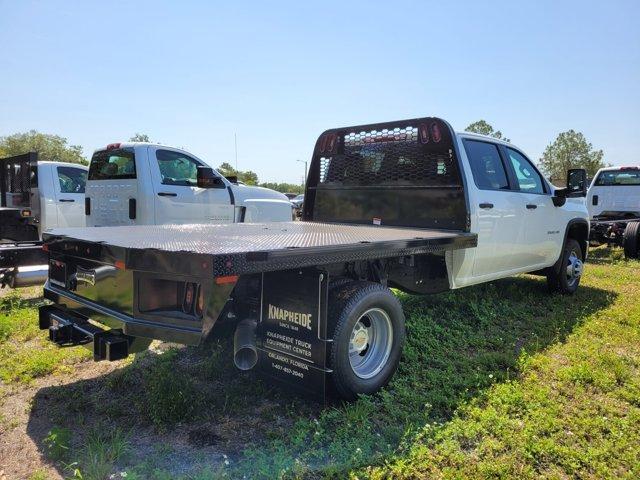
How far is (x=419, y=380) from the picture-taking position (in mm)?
3830

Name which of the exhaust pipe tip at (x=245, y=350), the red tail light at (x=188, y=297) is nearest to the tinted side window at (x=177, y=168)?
the exhaust pipe tip at (x=245, y=350)

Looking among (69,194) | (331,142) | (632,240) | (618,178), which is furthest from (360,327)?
(618,178)

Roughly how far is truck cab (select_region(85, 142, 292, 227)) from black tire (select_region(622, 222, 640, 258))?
8.14 meters

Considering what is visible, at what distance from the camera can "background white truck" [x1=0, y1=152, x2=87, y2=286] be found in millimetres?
7594

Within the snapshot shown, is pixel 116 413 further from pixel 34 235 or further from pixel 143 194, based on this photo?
pixel 34 235

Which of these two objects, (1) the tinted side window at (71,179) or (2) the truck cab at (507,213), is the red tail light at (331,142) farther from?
(1) the tinted side window at (71,179)

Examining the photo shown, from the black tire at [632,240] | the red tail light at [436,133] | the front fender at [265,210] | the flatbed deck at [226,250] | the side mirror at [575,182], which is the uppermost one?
the red tail light at [436,133]

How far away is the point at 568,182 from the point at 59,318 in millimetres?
5916

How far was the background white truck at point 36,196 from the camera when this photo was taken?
7.59m

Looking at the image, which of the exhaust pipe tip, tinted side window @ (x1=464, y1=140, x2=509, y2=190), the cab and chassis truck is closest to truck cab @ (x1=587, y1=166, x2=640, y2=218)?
the cab and chassis truck

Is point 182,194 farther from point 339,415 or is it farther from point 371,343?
point 339,415

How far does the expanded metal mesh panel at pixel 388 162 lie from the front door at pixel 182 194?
239cm

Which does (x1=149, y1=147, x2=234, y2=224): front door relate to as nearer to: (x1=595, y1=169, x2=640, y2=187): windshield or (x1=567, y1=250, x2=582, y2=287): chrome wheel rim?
(x1=567, y1=250, x2=582, y2=287): chrome wheel rim

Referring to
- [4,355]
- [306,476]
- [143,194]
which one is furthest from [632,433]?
[143,194]
